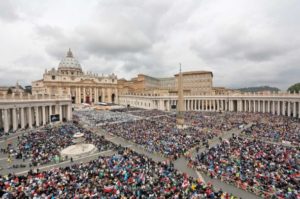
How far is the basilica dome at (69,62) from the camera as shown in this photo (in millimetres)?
130050

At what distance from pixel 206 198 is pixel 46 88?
106915mm

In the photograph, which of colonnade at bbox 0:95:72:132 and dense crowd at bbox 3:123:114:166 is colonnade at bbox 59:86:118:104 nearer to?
colonnade at bbox 0:95:72:132

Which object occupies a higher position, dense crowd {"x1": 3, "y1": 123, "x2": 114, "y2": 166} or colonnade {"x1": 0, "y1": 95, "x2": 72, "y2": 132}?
colonnade {"x1": 0, "y1": 95, "x2": 72, "y2": 132}

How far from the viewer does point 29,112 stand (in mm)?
40969

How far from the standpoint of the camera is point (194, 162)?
18.7 metres

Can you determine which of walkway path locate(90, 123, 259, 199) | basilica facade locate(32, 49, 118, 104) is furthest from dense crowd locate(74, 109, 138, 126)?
basilica facade locate(32, 49, 118, 104)

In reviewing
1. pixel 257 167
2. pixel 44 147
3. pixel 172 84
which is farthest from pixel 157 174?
pixel 172 84

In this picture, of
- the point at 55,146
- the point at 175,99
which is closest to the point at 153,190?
the point at 55,146

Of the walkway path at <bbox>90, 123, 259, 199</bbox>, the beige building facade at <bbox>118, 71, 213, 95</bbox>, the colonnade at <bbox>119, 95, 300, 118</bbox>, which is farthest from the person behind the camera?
the beige building facade at <bbox>118, 71, 213, 95</bbox>

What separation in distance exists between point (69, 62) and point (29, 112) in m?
99.8

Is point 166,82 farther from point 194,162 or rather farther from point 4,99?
point 194,162

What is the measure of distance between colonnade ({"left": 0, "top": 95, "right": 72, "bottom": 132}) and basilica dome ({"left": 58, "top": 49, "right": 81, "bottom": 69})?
89.5 metres

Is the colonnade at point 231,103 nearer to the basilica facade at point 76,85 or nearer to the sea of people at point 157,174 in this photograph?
the basilica facade at point 76,85

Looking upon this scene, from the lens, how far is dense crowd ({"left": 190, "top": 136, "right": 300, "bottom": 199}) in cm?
1330
